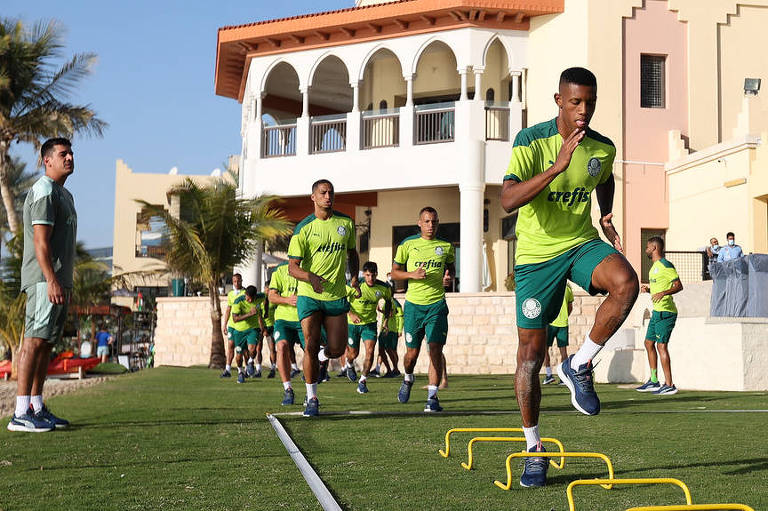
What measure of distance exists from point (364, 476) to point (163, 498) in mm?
1105

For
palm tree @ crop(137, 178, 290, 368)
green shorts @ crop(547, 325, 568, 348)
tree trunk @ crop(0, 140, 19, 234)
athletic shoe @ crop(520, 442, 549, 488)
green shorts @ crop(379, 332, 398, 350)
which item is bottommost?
athletic shoe @ crop(520, 442, 549, 488)

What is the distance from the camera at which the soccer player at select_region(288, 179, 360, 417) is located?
9172mm

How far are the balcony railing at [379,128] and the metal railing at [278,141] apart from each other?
7.28 ft

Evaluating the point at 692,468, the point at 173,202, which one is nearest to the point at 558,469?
the point at 692,468

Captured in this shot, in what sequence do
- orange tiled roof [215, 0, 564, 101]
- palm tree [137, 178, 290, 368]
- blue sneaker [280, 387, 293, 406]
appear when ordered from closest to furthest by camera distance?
blue sneaker [280, 387, 293, 406], palm tree [137, 178, 290, 368], orange tiled roof [215, 0, 564, 101]

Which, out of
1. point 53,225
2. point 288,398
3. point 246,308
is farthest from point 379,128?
point 53,225

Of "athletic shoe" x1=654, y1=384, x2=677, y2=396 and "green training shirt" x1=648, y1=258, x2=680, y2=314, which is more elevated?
"green training shirt" x1=648, y1=258, x2=680, y2=314

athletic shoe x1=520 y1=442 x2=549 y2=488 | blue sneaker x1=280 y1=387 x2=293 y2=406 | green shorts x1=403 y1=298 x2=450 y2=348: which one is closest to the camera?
athletic shoe x1=520 y1=442 x2=549 y2=488

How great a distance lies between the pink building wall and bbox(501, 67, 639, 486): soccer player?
22.4 meters

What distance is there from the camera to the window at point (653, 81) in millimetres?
27859

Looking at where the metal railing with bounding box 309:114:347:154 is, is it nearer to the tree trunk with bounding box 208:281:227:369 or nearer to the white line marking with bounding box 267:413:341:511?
the tree trunk with bounding box 208:281:227:369

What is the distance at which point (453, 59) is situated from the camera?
31266 millimetres

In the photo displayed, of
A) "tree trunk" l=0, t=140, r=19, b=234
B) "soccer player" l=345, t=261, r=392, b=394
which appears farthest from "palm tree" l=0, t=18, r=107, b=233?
"soccer player" l=345, t=261, r=392, b=394

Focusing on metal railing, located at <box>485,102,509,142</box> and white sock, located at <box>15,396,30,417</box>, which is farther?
metal railing, located at <box>485,102,509,142</box>
